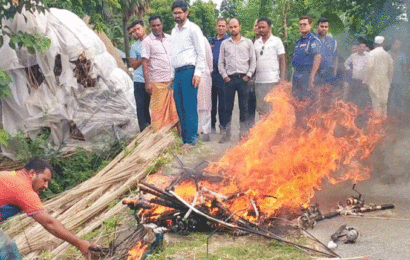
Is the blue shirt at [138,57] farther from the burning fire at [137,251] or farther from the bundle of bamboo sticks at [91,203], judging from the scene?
the burning fire at [137,251]

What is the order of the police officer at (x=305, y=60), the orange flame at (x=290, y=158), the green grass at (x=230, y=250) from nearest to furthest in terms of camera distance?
1. the green grass at (x=230, y=250)
2. the orange flame at (x=290, y=158)
3. the police officer at (x=305, y=60)

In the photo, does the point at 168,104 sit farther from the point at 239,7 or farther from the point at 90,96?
the point at 239,7

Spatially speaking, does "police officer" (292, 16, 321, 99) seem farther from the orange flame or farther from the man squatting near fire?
the man squatting near fire

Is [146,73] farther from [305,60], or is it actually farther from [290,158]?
[290,158]

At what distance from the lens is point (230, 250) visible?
503cm

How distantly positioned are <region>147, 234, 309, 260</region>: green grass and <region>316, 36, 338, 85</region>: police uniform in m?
4.42

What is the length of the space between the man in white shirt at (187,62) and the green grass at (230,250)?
2911 mm

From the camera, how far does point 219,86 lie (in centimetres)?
956

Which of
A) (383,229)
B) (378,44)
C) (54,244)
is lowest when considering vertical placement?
(54,244)

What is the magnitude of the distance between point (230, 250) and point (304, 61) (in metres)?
4.70

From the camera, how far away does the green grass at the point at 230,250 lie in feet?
16.0

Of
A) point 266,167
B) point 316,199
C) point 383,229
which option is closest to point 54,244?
point 266,167

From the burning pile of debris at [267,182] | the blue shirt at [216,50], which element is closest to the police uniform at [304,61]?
the burning pile of debris at [267,182]

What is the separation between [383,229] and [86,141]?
→ 19.8ft
